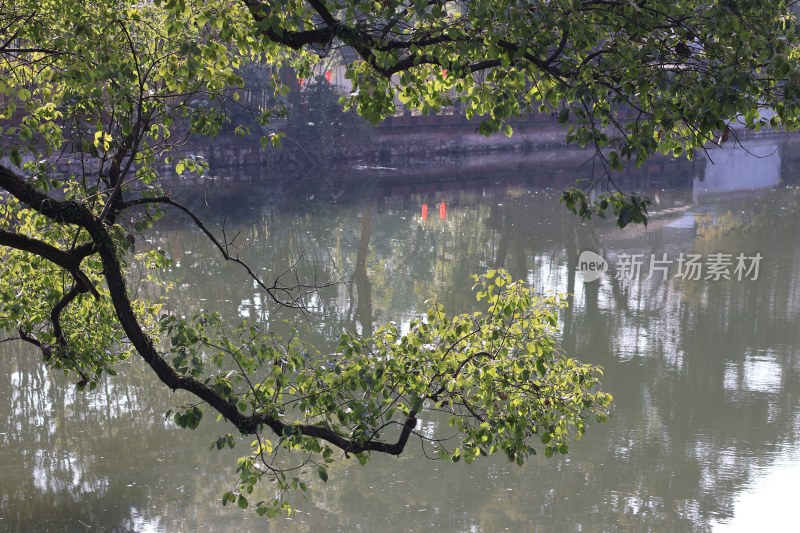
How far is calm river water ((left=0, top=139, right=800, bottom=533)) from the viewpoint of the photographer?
6117mm

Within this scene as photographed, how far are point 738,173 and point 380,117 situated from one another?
20131mm

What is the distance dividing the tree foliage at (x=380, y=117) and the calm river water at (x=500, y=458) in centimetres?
61

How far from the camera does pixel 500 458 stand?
6.77m

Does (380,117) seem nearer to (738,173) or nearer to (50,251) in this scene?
(50,251)

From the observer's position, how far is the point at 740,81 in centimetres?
288

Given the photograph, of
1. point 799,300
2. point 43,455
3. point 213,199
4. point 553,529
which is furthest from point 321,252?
point 553,529

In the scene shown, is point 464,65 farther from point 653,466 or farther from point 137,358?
point 137,358

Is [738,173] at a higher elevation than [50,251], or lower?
higher

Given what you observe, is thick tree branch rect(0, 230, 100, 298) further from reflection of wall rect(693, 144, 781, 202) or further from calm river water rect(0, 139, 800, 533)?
reflection of wall rect(693, 144, 781, 202)

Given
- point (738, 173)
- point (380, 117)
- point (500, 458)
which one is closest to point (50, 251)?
point (380, 117)

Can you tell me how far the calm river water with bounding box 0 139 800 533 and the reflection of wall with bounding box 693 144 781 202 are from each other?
145 inches

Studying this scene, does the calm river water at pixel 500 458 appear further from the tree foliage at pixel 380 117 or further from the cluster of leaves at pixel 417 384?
the tree foliage at pixel 380 117

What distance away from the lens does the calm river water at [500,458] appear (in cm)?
612

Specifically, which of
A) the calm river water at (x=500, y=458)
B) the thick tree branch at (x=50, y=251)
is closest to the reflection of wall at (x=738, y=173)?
the calm river water at (x=500, y=458)
